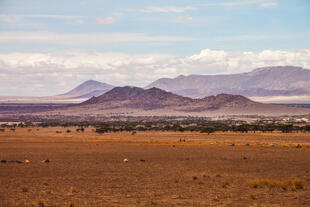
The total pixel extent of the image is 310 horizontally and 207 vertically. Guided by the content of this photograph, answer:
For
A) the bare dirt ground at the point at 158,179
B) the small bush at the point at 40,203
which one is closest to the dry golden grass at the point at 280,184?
the bare dirt ground at the point at 158,179

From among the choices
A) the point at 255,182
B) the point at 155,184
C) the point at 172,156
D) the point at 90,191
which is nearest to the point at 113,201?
the point at 90,191

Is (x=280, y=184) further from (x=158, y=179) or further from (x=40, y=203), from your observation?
(x=40, y=203)

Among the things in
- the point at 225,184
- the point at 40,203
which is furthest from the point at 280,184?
the point at 40,203

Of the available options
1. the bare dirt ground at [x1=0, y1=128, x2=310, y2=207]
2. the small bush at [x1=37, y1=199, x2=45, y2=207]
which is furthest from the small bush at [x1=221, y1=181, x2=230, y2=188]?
the small bush at [x1=37, y1=199, x2=45, y2=207]

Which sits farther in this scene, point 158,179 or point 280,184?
point 158,179

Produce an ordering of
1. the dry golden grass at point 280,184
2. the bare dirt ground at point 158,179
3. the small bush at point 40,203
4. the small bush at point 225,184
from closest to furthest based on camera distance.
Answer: the small bush at point 40,203 < the bare dirt ground at point 158,179 < the dry golden grass at point 280,184 < the small bush at point 225,184

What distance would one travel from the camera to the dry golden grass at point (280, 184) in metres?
26.4

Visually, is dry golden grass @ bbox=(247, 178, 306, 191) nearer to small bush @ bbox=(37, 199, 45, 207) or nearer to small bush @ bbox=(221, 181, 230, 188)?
small bush @ bbox=(221, 181, 230, 188)

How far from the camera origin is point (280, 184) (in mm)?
27078

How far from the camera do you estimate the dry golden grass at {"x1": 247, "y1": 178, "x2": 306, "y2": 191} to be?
26.4 meters

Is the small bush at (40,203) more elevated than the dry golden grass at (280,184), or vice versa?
the dry golden grass at (280,184)

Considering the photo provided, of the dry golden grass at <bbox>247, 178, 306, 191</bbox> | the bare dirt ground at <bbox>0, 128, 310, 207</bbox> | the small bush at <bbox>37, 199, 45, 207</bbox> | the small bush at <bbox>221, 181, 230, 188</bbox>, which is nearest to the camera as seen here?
the small bush at <bbox>37, 199, 45, 207</bbox>

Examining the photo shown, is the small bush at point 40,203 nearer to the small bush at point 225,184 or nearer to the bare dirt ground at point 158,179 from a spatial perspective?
the bare dirt ground at point 158,179

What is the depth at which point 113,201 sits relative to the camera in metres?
22.7
